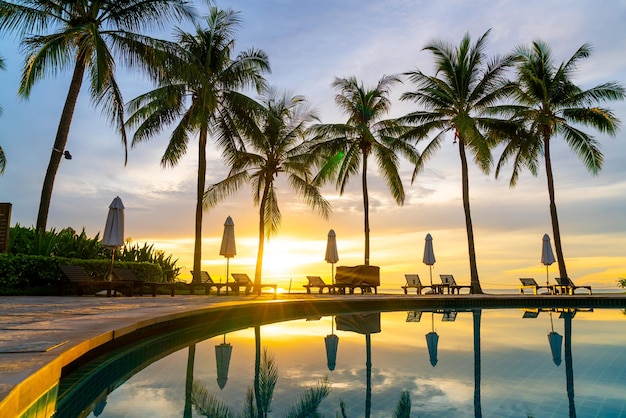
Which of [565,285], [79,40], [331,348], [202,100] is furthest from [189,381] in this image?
[565,285]

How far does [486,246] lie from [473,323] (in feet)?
36.0

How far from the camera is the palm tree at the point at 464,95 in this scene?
19.5m

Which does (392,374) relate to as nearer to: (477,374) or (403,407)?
(477,374)

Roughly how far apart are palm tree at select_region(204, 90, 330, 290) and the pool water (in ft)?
37.9

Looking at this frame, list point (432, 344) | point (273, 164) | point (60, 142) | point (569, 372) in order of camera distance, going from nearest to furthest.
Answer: point (569, 372), point (432, 344), point (60, 142), point (273, 164)

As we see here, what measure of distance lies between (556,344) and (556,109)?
15931 millimetres

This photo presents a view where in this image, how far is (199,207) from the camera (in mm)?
17406

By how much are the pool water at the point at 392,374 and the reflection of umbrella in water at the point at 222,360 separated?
1cm

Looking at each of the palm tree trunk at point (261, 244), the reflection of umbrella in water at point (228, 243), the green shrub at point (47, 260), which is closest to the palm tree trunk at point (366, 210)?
the palm tree trunk at point (261, 244)

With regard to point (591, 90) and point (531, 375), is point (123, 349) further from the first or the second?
point (591, 90)

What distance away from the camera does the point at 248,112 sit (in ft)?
61.0

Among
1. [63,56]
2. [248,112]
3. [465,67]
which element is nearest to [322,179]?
[248,112]

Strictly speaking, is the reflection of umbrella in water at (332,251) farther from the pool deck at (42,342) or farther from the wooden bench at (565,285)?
the pool deck at (42,342)

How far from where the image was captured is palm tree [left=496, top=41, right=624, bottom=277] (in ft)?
64.7
